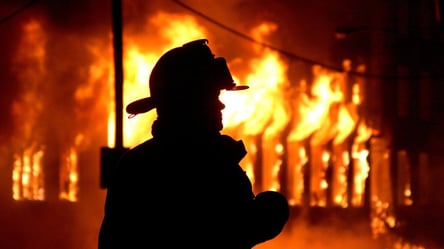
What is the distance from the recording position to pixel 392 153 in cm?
2489

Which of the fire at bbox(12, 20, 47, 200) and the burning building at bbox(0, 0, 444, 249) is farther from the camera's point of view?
the fire at bbox(12, 20, 47, 200)

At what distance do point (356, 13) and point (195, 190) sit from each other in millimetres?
22540

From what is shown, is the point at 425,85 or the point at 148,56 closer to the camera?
the point at 148,56

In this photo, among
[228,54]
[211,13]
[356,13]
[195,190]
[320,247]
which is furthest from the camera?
[356,13]

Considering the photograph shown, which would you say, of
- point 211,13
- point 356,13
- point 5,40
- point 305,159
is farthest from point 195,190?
point 305,159

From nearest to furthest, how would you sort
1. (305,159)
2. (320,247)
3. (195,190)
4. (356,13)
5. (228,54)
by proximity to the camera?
(195,190), (320,247), (228,54), (356,13), (305,159)

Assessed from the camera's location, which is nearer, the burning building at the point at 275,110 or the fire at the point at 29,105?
the burning building at the point at 275,110

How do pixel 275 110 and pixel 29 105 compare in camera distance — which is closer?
pixel 29 105

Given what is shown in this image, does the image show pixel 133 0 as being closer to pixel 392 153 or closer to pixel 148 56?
pixel 148 56

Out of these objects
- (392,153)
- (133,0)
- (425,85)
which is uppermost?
(133,0)

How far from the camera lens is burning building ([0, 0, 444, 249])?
20453mm

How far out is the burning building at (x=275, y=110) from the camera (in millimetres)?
20453

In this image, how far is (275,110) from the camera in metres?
24.7

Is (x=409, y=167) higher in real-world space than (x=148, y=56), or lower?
lower
